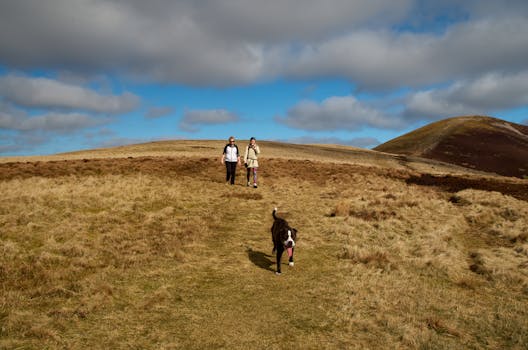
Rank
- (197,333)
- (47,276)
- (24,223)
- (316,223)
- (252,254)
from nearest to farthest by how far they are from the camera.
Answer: (197,333) → (47,276) → (252,254) → (24,223) → (316,223)

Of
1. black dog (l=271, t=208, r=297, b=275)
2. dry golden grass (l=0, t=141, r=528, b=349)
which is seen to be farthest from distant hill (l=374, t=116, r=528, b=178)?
black dog (l=271, t=208, r=297, b=275)

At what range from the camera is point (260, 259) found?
1106cm

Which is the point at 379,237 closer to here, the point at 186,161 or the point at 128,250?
the point at 128,250

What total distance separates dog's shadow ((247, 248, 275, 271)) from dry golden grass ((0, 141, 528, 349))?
68mm

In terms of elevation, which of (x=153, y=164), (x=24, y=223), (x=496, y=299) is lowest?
(x=496, y=299)

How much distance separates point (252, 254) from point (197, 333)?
507 centimetres

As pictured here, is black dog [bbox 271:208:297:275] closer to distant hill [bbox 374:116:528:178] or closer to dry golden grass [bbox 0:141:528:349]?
dry golden grass [bbox 0:141:528:349]

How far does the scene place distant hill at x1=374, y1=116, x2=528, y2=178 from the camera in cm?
8194

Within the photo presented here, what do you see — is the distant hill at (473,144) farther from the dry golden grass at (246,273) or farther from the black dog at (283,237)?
the black dog at (283,237)

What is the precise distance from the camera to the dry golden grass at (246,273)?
6598 mm

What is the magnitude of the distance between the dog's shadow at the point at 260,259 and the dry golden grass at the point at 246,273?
68 mm

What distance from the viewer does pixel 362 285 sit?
358 inches

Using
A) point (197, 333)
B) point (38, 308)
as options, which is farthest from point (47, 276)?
point (197, 333)

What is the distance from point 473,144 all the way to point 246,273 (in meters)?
108
